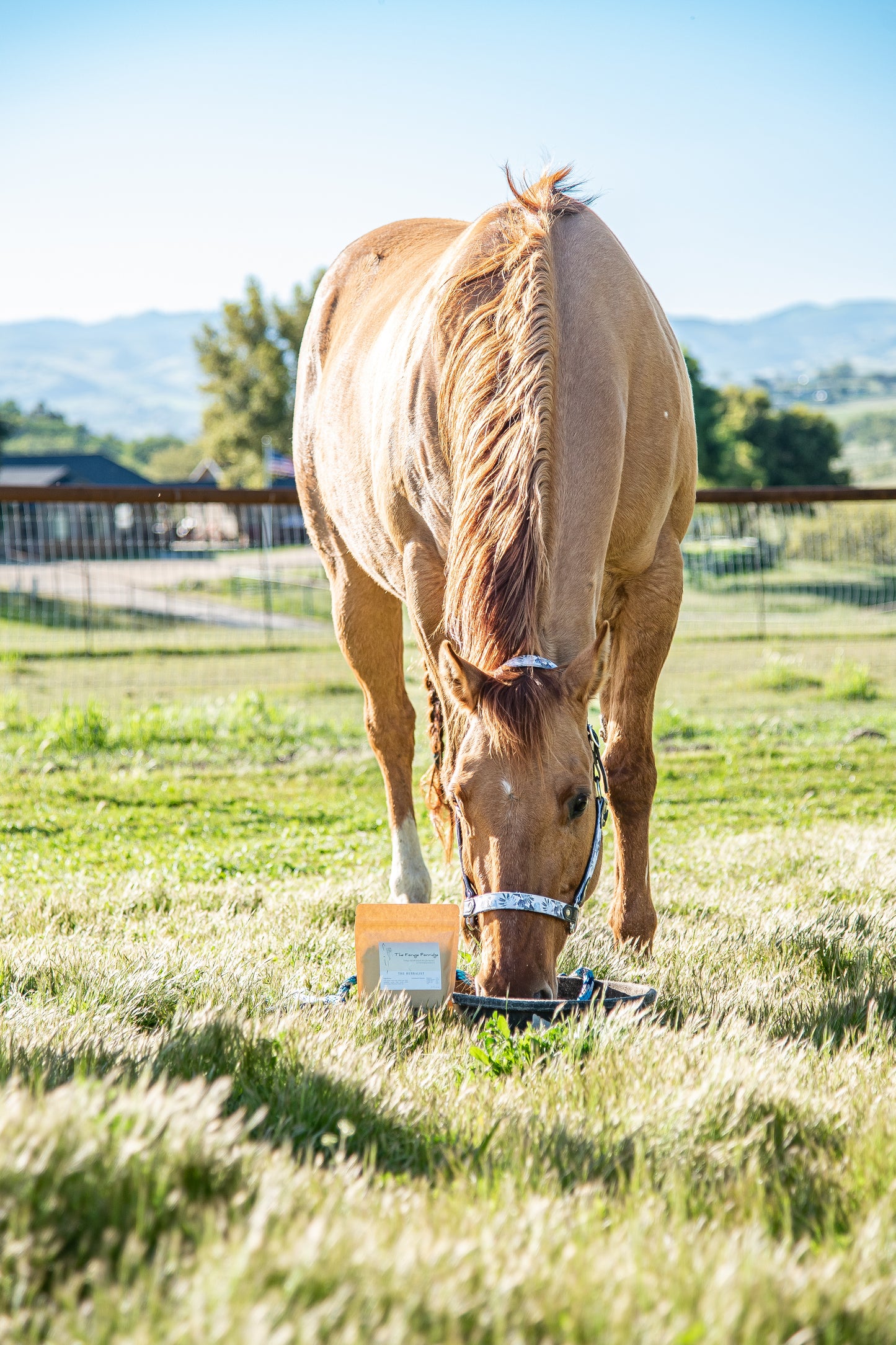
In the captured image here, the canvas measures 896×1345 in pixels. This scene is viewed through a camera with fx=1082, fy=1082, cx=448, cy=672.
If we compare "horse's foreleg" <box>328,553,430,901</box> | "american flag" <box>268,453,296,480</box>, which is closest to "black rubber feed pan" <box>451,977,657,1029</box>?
"horse's foreleg" <box>328,553,430,901</box>

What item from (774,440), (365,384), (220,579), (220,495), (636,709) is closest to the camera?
(636,709)

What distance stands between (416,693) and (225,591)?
4895mm

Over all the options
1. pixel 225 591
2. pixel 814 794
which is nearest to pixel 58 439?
pixel 225 591

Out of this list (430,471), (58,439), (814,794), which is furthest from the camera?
(58,439)

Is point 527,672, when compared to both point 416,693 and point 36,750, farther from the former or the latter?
point 416,693

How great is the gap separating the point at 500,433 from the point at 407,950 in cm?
135

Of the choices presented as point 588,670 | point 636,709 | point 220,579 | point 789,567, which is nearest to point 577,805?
point 588,670

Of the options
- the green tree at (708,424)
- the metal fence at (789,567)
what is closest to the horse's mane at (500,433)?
the metal fence at (789,567)

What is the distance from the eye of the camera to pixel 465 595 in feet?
8.88

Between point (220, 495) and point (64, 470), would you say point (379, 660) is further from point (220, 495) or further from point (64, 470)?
point (64, 470)

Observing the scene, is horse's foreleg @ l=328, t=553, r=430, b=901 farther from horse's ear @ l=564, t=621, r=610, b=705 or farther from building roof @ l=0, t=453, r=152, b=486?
building roof @ l=0, t=453, r=152, b=486

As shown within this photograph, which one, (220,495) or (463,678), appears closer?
(463,678)

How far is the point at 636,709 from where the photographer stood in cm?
Answer: 361

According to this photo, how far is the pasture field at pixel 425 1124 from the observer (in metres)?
1.18
